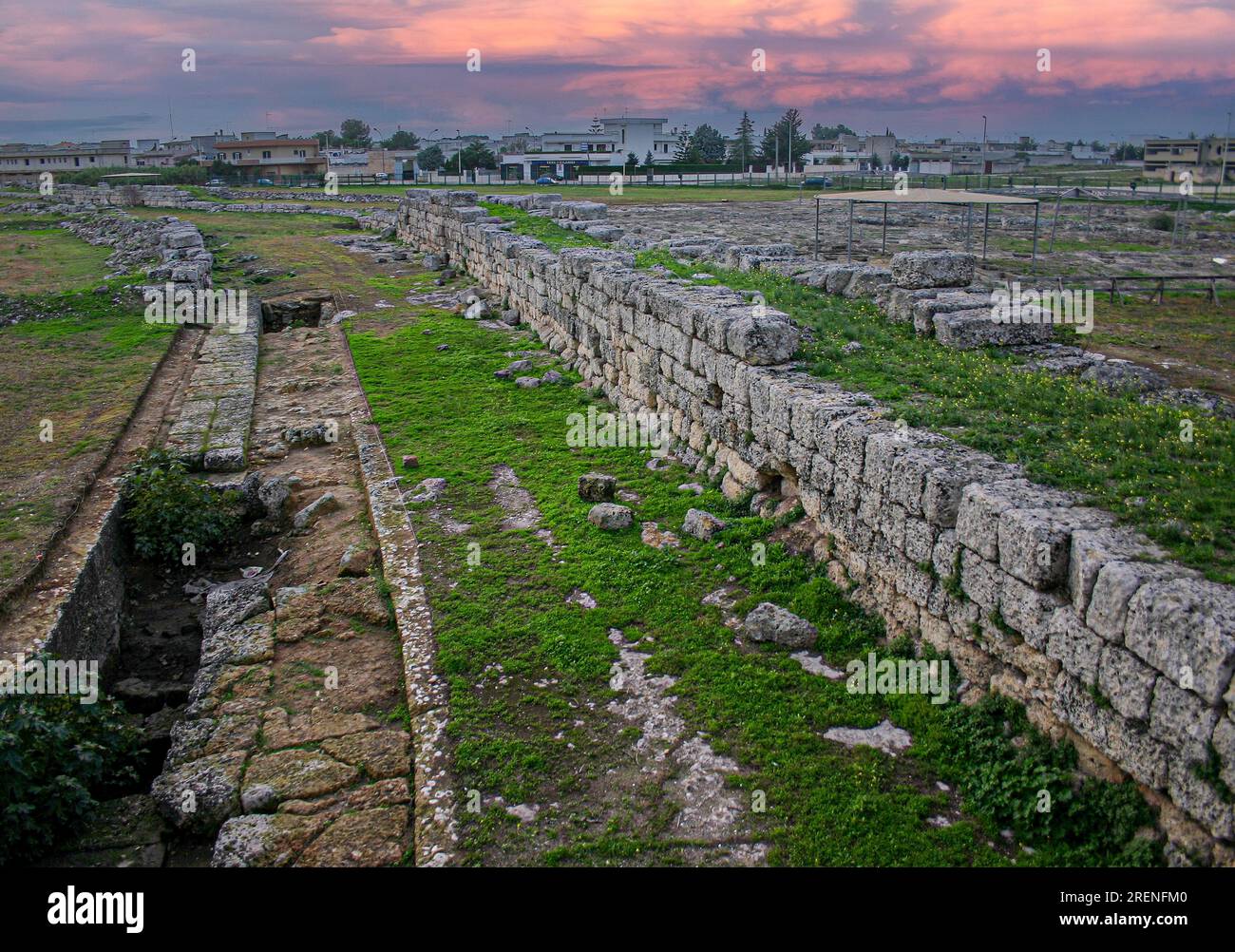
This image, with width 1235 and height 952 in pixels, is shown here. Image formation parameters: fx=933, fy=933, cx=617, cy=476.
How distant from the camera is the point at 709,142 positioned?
96.1 meters

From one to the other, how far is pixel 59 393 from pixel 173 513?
527 centimetres

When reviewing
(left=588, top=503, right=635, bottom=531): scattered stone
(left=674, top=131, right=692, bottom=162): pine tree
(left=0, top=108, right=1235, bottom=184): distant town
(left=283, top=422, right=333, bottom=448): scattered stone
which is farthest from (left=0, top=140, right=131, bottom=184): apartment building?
(left=588, top=503, right=635, bottom=531): scattered stone

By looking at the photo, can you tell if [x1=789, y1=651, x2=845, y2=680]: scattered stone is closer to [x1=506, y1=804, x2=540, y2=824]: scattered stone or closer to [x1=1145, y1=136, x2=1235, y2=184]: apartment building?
[x1=506, y1=804, x2=540, y2=824]: scattered stone

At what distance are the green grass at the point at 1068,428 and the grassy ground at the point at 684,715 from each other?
4.53 feet

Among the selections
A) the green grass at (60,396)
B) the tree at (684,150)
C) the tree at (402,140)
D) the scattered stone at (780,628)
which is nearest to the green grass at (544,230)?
the green grass at (60,396)

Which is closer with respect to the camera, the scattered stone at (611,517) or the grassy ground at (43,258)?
the scattered stone at (611,517)

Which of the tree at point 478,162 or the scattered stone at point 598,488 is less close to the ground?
the tree at point 478,162

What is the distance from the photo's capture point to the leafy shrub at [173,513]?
8969 millimetres

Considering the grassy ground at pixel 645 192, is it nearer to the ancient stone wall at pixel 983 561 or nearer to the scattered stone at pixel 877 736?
the ancient stone wall at pixel 983 561

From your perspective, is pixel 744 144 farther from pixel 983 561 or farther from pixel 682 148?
pixel 983 561

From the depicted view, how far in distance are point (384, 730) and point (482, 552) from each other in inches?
99.7

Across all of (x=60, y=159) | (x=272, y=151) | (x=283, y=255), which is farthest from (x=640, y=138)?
(x=283, y=255)

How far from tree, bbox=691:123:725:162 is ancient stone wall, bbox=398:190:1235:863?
3339 inches
